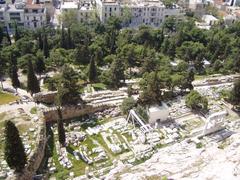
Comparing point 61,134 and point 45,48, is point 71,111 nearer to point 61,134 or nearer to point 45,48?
point 61,134

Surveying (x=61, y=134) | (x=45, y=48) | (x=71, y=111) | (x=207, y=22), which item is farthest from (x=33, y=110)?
(x=207, y=22)

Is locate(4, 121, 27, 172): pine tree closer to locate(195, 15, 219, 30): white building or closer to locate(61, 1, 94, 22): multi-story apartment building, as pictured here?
locate(61, 1, 94, 22): multi-story apartment building

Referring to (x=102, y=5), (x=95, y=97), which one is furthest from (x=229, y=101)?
(x=102, y=5)

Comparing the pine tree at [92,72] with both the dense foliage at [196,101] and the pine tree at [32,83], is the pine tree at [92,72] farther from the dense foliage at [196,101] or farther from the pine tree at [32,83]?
the dense foliage at [196,101]

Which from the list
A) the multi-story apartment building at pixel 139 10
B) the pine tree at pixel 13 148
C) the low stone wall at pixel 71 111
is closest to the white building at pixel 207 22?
the multi-story apartment building at pixel 139 10

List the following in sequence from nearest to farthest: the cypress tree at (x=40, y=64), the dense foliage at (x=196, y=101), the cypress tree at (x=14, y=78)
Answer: the dense foliage at (x=196, y=101) → the cypress tree at (x=14, y=78) → the cypress tree at (x=40, y=64)

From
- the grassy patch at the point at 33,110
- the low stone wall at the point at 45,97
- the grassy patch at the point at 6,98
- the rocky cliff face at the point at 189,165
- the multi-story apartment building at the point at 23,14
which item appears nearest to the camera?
the rocky cliff face at the point at 189,165
